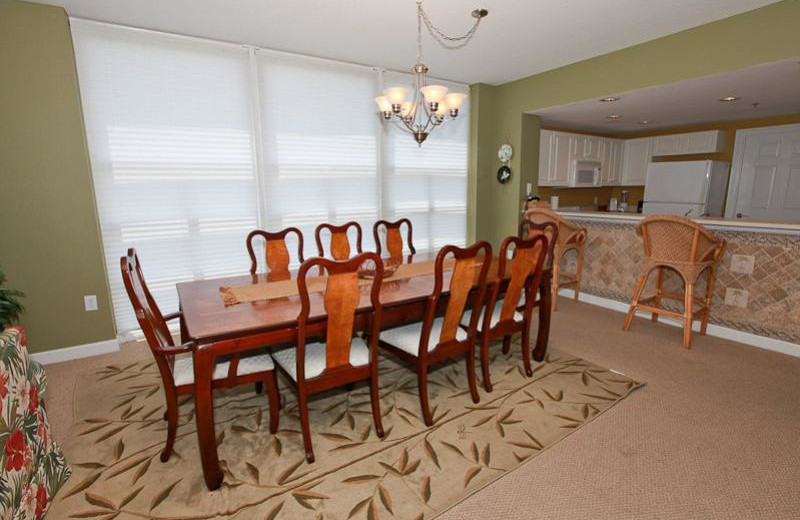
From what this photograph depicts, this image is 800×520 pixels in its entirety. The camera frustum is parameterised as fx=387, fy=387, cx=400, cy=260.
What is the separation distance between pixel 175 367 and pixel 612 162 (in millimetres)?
6584

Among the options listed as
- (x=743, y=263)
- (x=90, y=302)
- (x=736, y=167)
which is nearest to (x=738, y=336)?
(x=743, y=263)

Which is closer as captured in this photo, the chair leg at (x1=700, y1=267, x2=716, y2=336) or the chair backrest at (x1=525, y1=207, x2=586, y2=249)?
the chair leg at (x1=700, y1=267, x2=716, y2=336)

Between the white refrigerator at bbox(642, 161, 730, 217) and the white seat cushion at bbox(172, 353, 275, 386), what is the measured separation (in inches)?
229

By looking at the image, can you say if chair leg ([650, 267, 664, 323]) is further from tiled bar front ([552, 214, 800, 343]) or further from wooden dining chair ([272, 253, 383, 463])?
wooden dining chair ([272, 253, 383, 463])

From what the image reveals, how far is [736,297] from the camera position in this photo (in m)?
3.33

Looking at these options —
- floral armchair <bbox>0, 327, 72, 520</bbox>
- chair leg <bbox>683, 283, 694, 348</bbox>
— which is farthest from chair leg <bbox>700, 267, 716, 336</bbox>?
floral armchair <bbox>0, 327, 72, 520</bbox>

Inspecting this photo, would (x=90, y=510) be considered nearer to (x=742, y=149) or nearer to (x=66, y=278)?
(x=66, y=278)

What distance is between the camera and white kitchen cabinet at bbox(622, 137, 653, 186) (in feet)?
20.0

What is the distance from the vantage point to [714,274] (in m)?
3.37

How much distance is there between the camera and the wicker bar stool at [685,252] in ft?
10.0

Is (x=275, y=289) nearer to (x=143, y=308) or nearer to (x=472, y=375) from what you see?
(x=143, y=308)

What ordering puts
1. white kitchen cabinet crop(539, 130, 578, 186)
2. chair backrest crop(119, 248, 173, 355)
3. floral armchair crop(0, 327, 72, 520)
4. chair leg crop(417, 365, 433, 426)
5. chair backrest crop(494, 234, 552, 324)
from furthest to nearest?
white kitchen cabinet crop(539, 130, 578, 186)
chair backrest crop(494, 234, 552, 324)
chair leg crop(417, 365, 433, 426)
chair backrest crop(119, 248, 173, 355)
floral armchair crop(0, 327, 72, 520)

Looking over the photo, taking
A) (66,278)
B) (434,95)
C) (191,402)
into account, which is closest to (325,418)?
(191,402)

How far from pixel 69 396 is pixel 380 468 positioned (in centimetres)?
218
